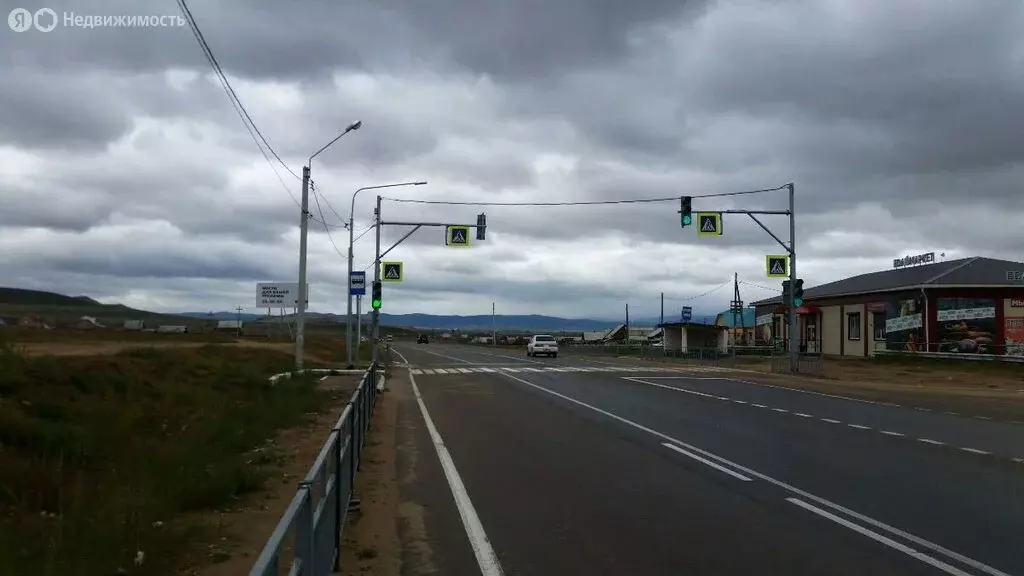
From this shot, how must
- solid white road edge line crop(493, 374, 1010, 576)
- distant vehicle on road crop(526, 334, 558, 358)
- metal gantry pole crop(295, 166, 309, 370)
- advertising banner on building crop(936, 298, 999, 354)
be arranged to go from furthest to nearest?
distant vehicle on road crop(526, 334, 558, 358)
advertising banner on building crop(936, 298, 999, 354)
metal gantry pole crop(295, 166, 309, 370)
solid white road edge line crop(493, 374, 1010, 576)

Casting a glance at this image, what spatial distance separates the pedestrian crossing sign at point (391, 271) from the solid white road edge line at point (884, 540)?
31.0 metres

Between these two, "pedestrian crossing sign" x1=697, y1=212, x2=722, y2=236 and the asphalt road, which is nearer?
the asphalt road

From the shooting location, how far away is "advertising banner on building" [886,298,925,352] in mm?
50500

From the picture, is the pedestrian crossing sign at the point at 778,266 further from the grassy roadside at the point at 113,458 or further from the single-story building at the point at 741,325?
the single-story building at the point at 741,325

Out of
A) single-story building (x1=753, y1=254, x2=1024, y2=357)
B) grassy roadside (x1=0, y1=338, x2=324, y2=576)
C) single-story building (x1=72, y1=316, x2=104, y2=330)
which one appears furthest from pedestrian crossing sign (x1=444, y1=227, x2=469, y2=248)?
single-story building (x1=72, y1=316, x2=104, y2=330)

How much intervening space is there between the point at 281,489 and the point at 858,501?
672cm

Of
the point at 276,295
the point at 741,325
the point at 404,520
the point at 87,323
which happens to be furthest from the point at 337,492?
the point at 741,325

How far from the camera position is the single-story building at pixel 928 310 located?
49.0 m

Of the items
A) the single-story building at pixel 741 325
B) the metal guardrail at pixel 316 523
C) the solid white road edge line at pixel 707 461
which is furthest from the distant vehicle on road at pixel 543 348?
the metal guardrail at pixel 316 523

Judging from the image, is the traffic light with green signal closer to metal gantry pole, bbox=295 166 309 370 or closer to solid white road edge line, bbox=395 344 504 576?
metal gantry pole, bbox=295 166 309 370

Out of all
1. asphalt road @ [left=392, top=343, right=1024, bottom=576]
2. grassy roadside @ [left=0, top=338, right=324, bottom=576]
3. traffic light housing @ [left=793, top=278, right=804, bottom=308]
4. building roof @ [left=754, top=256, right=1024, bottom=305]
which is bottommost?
asphalt road @ [left=392, top=343, right=1024, bottom=576]

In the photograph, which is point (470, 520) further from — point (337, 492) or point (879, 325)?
point (879, 325)

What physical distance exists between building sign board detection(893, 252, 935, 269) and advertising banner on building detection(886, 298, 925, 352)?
8937 millimetres

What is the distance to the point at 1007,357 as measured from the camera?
4256 cm
